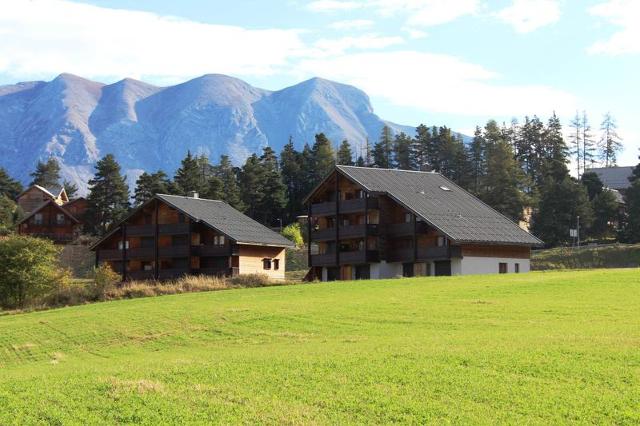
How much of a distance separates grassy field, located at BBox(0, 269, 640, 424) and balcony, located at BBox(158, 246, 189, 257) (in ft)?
142

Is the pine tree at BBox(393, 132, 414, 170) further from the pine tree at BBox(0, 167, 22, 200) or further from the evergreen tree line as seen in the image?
the pine tree at BBox(0, 167, 22, 200)

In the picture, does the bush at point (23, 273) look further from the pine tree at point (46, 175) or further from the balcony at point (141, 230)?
the pine tree at point (46, 175)

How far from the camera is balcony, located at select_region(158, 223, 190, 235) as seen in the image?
86.3 metres

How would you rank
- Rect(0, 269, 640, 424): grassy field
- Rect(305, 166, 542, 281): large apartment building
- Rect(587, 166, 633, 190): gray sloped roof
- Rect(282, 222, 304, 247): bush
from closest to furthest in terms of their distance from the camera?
1. Rect(0, 269, 640, 424): grassy field
2. Rect(305, 166, 542, 281): large apartment building
3. Rect(282, 222, 304, 247): bush
4. Rect(587, 166, 633, 190): gray sloped roof

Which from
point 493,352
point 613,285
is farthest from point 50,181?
point 493,352

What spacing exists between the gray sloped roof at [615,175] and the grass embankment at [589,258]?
61473 mm

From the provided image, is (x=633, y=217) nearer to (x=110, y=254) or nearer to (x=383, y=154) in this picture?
(x=383, y=154)

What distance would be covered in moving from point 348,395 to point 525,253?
61.1 meters

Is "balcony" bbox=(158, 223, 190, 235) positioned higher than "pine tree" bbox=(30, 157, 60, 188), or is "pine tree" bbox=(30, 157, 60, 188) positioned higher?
"pine tree" bbox=(30, 157, 60, 188)

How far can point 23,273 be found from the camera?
60094 mm

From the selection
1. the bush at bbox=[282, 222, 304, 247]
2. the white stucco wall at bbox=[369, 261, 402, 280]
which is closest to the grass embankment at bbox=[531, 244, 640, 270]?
the white stucco wall at bbox=[369, 261, 402, 280]

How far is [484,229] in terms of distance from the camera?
74.9m

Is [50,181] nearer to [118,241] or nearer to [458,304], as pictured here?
[118,241]

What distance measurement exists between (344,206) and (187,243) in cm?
1552
